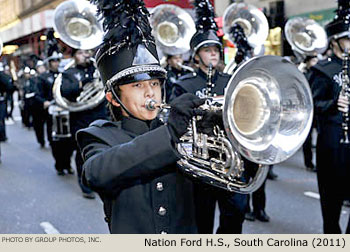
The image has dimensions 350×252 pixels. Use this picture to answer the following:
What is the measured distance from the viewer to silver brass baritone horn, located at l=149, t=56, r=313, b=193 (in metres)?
1.87

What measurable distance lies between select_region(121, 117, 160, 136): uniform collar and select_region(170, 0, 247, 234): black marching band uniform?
49.6 inches

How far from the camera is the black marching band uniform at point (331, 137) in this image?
3.98 meters

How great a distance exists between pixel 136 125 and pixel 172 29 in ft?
14.4

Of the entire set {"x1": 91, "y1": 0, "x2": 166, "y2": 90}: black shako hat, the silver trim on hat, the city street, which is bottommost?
the city street

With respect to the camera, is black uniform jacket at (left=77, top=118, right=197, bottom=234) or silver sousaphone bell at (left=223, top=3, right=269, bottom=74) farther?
silver sousaphone bell at (left=223, top=3, right=269, bottom=74)

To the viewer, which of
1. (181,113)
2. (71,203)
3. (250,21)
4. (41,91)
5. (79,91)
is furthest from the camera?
(41,91)

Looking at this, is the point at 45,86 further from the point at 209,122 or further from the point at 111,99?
the point at 209,122

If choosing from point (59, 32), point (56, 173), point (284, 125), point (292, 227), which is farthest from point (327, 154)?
point (56, 173)

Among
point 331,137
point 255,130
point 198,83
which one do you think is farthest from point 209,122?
point 331,137

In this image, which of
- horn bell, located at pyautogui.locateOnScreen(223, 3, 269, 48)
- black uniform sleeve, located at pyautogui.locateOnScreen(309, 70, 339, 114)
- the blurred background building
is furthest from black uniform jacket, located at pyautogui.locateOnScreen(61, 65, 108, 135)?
black uniform sleeve, located at pyautogui.locateOnScreen(309, 70, 339, 114)

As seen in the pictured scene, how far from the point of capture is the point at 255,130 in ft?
6.36

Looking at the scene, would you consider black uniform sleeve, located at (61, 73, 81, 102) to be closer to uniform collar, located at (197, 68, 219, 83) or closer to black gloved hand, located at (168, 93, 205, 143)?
uniform collar, located at (197, 68, 219, 83)

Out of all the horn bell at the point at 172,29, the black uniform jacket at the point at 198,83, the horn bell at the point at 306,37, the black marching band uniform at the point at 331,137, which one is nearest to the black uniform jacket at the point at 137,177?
the black uniform jacket at the point at 198,83

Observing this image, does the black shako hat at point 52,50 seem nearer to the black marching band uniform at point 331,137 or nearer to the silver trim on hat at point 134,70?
the black marching band uniform at point 331,137
